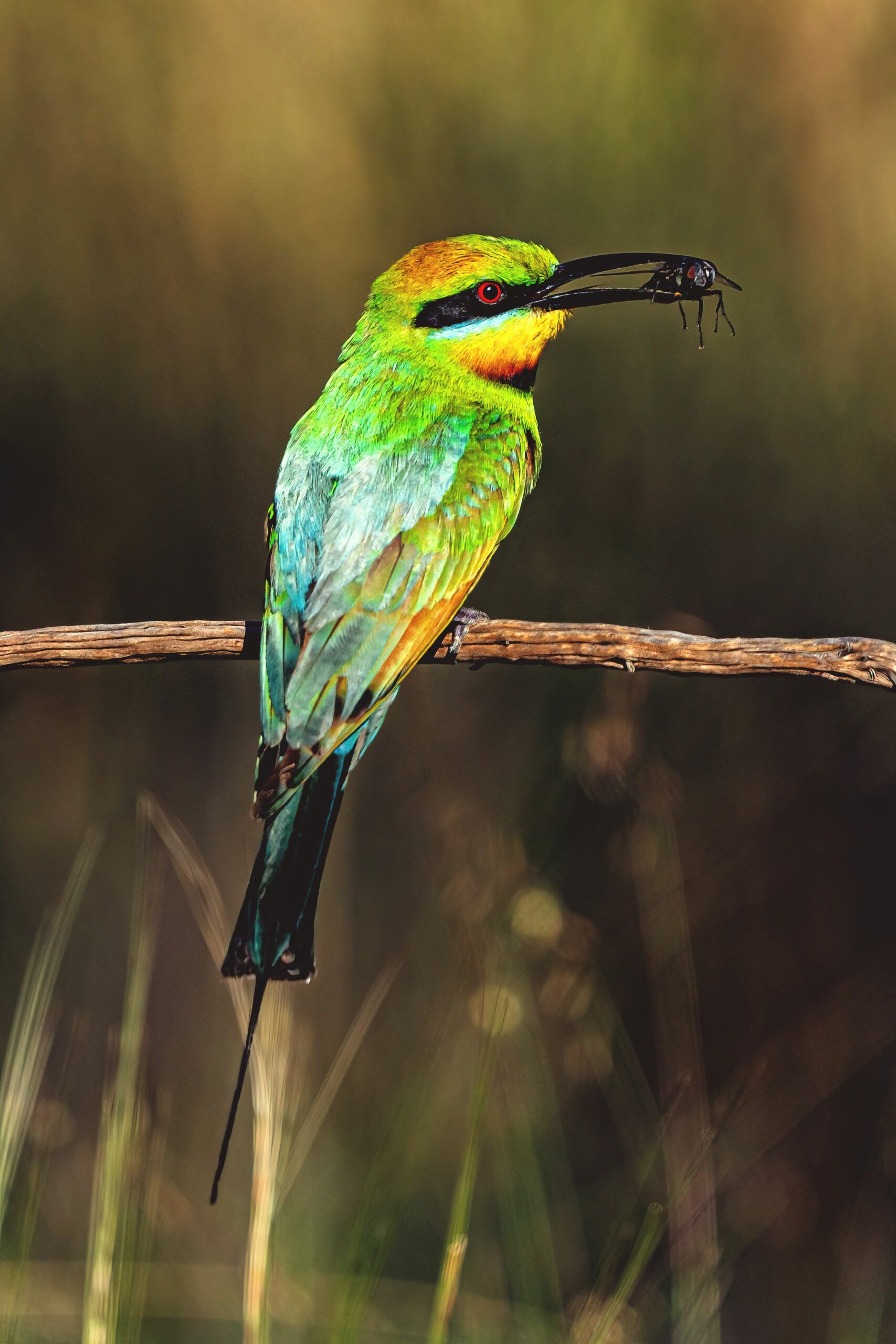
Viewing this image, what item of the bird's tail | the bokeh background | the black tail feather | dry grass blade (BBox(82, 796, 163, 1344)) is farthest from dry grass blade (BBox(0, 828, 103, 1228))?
the bokeh background

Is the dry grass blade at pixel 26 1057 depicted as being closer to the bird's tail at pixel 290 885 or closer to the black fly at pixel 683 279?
the bird's tail at pixel 290 885

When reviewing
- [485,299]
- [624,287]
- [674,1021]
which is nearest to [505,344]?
[485,299]

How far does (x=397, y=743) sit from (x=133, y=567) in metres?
0.91

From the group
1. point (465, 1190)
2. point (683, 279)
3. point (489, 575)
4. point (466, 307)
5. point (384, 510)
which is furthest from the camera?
point (489, 575)

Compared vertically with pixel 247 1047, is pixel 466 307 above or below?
above

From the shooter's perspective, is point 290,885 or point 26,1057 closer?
point 26,1057

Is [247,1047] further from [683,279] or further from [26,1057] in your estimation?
[683,279]

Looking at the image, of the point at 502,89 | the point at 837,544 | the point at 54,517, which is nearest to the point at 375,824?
the point at 54,517

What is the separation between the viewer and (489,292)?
2.56 meters

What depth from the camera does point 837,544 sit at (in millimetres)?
3391

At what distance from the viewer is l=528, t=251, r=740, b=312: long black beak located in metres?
2.58

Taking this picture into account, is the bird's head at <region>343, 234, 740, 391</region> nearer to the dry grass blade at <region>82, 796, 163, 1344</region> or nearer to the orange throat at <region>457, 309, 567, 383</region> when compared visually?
the orange throat at <region>457, 309, 567, 383</region>

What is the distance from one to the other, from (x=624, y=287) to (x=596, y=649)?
1.09 meters

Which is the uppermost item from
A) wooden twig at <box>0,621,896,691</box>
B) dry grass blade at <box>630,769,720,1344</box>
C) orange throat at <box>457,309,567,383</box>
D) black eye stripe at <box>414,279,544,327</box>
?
black eye stripe at <box>414,279,544,327</box>
